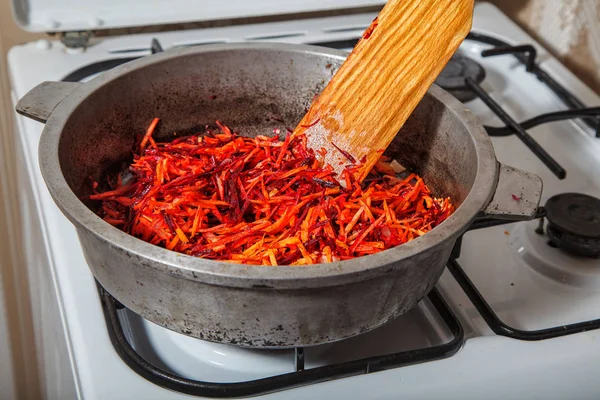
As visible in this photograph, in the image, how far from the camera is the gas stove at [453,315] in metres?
0.62

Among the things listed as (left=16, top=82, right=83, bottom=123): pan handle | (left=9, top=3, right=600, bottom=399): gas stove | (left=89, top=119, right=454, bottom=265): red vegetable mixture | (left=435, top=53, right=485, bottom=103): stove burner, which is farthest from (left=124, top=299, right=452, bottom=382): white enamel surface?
(left=435, top=53, right=485, bottom=103): stove burner

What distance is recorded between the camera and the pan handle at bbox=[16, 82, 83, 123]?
0.67 m

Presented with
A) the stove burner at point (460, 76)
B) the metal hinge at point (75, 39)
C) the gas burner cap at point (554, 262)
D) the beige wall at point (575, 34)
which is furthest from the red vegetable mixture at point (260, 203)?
the beige wall at point (575, 34)

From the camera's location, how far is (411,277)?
1.80 ft

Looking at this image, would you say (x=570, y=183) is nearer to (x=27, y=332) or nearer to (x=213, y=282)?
(x=213, y=282)

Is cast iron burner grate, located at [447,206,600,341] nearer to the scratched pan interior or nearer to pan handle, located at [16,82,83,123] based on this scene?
the scratched pan interior

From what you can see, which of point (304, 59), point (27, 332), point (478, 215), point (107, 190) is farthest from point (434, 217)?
point (27, 332)

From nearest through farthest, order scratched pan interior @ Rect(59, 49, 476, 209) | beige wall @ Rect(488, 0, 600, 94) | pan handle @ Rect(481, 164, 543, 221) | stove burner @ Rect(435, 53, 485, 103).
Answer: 1. pan handle @ Rect(481, 164, 543, 221)
2. scratched pan interior @ Rect(59, 49, 476, 209)
3. stove burner @ Rect(435, 53, 485, 103)
4. beige wall @ Rect(488, 0, 600, 94)

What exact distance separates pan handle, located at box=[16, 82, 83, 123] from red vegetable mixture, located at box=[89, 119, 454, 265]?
0.33ft

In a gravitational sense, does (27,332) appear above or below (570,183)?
below

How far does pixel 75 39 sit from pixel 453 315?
781mm

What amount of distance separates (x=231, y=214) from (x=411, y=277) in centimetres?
22

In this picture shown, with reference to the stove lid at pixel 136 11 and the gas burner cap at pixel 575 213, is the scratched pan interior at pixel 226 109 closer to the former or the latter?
the gas burner cap at pixel 575 213

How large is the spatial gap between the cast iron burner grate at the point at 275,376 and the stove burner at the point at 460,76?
0.48 meters
